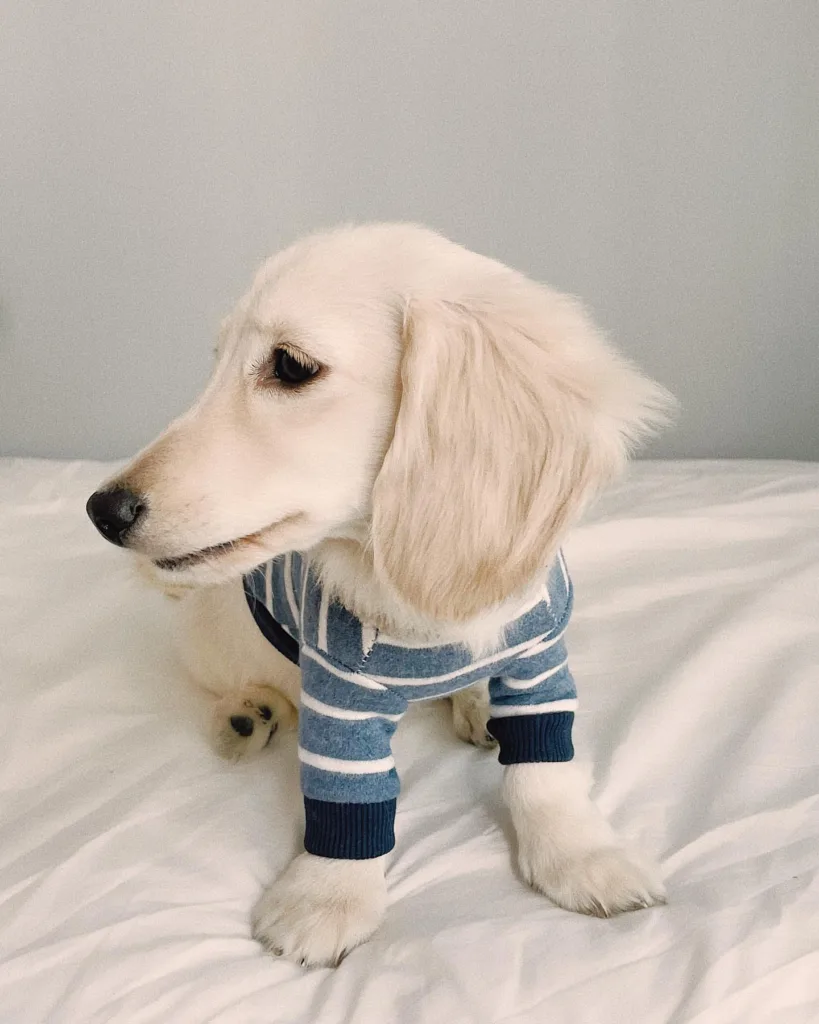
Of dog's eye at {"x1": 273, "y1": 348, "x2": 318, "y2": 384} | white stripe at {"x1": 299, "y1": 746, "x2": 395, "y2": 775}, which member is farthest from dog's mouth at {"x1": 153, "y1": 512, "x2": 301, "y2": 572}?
white stripe at {"x1": 299, "y1": 746, "x2": 395, "y2": 775}

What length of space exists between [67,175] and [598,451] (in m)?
1.34

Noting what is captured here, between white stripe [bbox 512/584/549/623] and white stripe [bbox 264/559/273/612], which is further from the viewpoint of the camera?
white stripe [bbox 264/559/273/612]

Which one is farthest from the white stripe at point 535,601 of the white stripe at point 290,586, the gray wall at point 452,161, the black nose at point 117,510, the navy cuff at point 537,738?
the gray wall at point 452,161

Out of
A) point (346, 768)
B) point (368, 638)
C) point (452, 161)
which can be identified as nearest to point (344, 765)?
point (346, 768)

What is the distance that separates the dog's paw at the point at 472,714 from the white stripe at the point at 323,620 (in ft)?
0.83

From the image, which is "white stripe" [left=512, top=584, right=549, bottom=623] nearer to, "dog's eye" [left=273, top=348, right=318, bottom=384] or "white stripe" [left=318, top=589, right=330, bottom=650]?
"white stripe" [left=318, top=589, right=330, bottom=650]

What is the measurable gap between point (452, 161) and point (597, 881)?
122cm

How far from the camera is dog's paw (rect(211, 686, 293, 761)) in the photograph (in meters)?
0.96

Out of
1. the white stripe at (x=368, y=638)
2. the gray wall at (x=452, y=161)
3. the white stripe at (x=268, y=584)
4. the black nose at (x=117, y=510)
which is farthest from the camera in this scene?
the gray wall at (x=452, y=161)

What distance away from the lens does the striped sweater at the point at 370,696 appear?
2.52 feet

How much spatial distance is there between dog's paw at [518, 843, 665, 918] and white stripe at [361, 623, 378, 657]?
238mm

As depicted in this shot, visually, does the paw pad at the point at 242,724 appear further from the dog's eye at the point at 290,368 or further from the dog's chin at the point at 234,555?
the dog's eye at the point at 290,368

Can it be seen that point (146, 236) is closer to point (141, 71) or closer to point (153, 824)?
point (141, 71)

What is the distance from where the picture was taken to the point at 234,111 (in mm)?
1535
